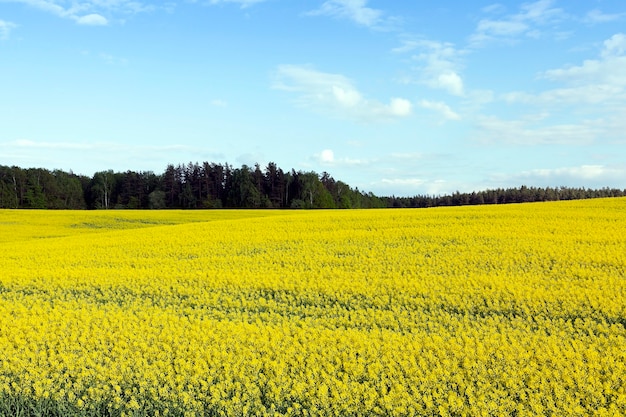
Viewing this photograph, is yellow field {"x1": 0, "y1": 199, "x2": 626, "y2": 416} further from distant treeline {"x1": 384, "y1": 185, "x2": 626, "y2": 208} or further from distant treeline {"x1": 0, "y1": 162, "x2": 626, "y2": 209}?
distant treeline {"x1": 384, "y1": 185, "x2": 626, "y2": 208}

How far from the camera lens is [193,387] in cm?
609

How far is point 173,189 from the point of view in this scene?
77688 millimetres

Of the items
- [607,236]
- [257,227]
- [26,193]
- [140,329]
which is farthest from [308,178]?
[140,329]

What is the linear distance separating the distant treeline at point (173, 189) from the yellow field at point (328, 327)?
5864cm

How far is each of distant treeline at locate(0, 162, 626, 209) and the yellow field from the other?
58.6 meters

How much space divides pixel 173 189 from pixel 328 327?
239 feet

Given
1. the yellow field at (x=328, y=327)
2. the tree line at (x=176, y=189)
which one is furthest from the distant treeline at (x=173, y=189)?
the yellow field at (x=328, y=327)

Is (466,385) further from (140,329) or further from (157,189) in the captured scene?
(157,189)

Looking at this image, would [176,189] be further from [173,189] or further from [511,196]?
→ [511,196]

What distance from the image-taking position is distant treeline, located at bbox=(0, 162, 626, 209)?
245 feet

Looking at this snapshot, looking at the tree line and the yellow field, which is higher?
the tree line

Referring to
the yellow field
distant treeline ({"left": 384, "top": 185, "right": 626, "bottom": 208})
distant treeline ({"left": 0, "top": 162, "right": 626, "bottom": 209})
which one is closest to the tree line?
distant treeline ({"left": 0, "top": 162, "right": 626, "bottom": 209})

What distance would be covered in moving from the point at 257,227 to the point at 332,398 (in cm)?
1693

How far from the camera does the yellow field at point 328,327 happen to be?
585 centimetres
